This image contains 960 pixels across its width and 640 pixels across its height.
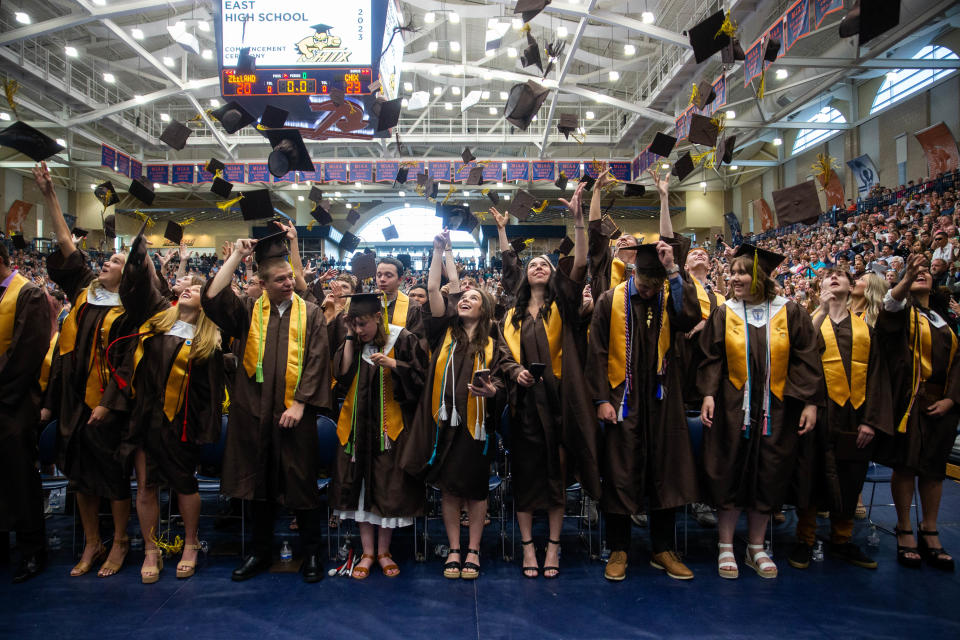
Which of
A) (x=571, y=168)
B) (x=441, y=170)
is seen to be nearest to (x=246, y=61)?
(x=441, y=170)

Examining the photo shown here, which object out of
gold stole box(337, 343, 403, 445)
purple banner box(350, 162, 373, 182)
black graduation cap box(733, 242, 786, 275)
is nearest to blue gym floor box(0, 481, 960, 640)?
gold stole box(337, 343, 403, 445)

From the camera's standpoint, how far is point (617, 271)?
425cm

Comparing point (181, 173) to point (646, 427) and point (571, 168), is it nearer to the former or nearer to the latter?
point (571, 168)

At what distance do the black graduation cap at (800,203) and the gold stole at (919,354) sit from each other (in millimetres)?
961

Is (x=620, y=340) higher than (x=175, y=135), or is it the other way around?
(x=175, y=135)

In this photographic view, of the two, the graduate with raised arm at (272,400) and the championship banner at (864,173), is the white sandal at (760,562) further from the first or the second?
the championship banner at (864,173)

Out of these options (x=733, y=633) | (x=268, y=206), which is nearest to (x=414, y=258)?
(x=268, y=206)

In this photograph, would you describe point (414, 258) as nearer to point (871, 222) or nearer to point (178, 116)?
point (178, 116)

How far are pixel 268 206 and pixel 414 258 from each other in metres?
28.1

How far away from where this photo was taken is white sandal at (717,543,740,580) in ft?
10.4

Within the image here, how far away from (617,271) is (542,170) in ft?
56.4

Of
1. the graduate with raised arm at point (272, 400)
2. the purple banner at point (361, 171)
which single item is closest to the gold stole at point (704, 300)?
the graduate with raised arm at point (272, 400)

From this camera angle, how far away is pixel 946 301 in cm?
350

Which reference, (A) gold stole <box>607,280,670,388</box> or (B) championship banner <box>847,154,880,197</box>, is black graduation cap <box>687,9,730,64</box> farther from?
(B) championship banner <box>847,154,880,197</box>
